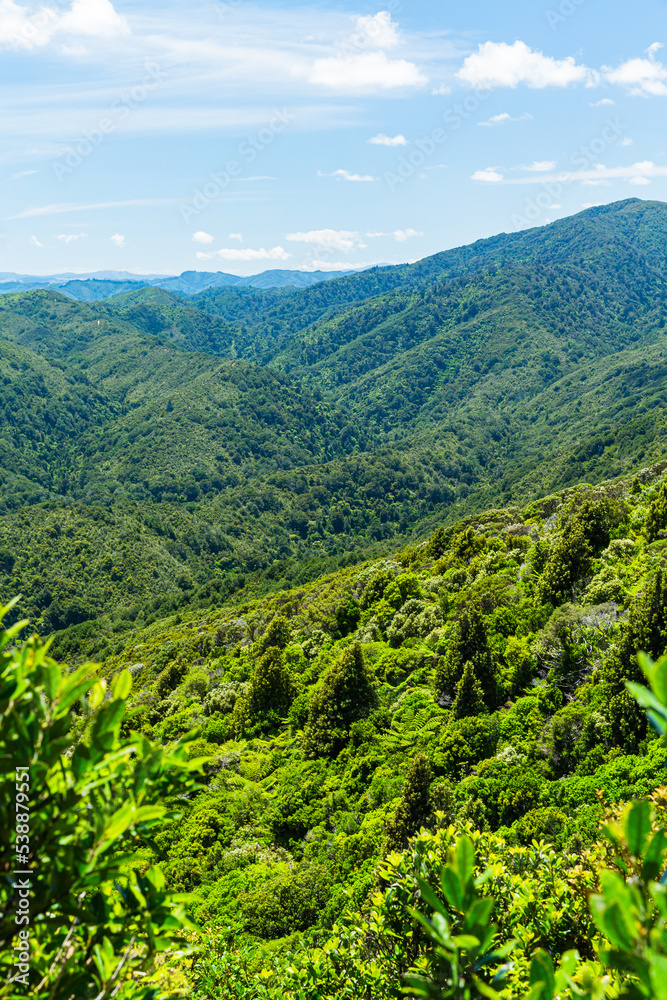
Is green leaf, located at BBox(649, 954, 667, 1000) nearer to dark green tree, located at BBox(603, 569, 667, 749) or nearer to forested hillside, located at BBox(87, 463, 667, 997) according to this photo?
forested hillside, located at BBox(87, 463, 667, 997)

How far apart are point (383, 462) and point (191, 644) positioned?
5940 inches

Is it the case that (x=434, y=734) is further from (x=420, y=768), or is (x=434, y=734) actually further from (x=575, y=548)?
(x=575, y=548)

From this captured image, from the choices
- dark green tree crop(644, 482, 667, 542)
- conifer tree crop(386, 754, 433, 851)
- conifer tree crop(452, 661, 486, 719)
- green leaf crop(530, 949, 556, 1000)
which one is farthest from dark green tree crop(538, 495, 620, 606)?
green leaf crop(530, 949, 556, 1000)

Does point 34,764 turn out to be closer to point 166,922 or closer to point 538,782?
point 166,922

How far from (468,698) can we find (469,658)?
2.12 meters

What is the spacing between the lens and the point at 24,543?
136125 mm

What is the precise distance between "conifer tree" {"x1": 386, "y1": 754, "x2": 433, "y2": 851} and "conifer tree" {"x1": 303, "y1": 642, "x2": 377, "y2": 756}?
808 centimetres

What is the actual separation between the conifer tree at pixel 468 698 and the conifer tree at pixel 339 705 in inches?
193

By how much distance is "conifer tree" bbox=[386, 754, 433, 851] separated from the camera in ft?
53.8

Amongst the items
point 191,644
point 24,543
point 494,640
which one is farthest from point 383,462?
point 494,640

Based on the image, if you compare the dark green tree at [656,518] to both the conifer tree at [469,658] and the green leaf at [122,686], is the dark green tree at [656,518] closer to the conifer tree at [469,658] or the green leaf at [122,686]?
the conifer tree at [469,658]

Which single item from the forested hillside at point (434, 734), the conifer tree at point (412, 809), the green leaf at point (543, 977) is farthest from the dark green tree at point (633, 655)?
the green leaf at point (543, 977)

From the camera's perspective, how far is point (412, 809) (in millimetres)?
16859

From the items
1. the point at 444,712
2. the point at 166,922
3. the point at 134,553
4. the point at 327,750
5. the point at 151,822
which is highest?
the point at 151,822
